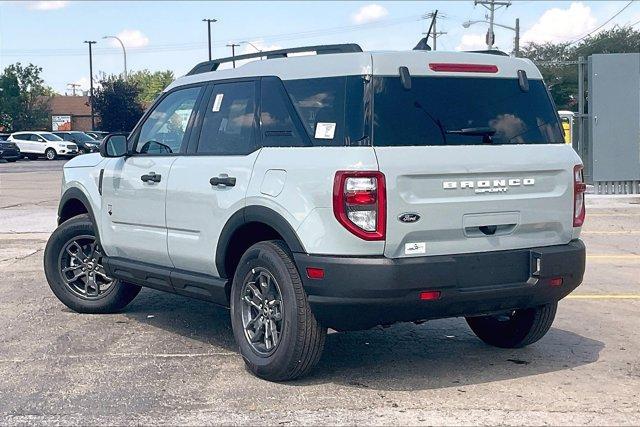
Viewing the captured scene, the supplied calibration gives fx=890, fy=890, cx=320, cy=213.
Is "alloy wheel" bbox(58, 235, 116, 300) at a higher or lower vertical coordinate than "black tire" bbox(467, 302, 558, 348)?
higher

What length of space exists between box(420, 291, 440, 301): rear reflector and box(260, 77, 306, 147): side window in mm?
1148

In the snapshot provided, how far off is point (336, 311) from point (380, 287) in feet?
1.00

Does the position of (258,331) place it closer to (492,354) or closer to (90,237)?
(492,354)

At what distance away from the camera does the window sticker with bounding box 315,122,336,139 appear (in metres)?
5.19

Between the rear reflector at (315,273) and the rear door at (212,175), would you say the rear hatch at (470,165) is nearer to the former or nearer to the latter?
the rear reflector at (315,273)

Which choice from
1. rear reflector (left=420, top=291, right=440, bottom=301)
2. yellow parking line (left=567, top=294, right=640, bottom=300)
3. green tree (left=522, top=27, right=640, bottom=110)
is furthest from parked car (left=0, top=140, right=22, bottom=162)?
rear reflector (left=420, top=291, right=440, bottom=301)

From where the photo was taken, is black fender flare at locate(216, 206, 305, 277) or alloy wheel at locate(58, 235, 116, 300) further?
alloy wheel at locate(58, 235, 116, 300)

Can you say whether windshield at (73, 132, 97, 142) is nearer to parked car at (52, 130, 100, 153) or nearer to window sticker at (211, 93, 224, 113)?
parked car at (52, 130, 100, 153)

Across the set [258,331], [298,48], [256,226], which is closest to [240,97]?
[298,48]

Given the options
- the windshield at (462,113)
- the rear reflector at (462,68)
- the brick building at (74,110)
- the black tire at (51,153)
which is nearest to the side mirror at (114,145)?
the windshield at (462,113)

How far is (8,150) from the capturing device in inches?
1844

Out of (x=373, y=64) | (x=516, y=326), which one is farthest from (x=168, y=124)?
(x=516, y=326)

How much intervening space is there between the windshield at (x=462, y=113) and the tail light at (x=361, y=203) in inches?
10.2

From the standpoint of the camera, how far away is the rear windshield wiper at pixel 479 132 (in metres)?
5.35
